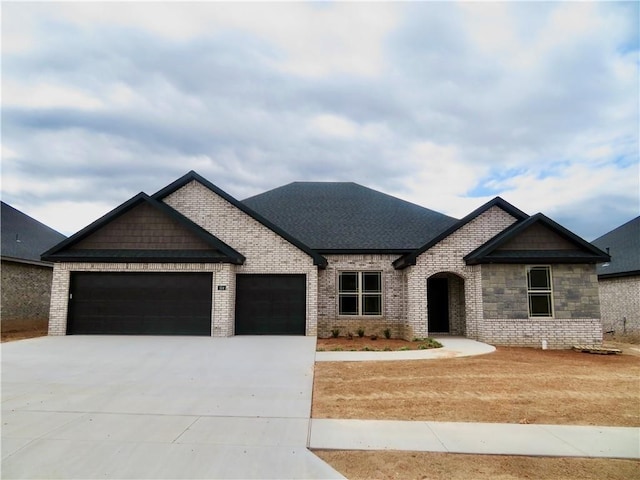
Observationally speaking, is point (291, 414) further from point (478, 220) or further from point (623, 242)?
point (623, 242)

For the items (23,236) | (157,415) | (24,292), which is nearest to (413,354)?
(157,415)

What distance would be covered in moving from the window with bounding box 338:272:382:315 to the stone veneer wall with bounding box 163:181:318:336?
195 cm

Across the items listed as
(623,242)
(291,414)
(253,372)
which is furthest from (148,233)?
(623,242)

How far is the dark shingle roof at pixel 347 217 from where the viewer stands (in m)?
17.8

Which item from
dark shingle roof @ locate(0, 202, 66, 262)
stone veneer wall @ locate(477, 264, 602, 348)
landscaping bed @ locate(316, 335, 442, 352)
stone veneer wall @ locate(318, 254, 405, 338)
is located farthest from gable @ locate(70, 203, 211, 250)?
stone veneer wall @ locate(477, 264, 602, 348)

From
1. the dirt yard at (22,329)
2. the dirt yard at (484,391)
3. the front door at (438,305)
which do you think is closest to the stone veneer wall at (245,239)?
the front door at (438,305)

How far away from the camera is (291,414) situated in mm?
6395

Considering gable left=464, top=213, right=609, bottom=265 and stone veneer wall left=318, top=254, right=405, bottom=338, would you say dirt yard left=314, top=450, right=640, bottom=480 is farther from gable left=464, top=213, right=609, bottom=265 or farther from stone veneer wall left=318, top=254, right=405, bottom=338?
stone veneer wall left=318, top=254, right=405, bottom=338

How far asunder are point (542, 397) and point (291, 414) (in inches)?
186

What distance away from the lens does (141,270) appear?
15.3m

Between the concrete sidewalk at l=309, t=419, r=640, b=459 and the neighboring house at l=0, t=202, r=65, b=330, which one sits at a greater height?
the neighboring house at l=0, t=202, r=65, b=330

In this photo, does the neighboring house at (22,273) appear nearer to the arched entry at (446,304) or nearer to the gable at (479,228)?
the gable at (479,228)

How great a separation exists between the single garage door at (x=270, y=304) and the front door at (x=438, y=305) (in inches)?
222

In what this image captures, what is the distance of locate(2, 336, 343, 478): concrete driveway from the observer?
4.64 meters
